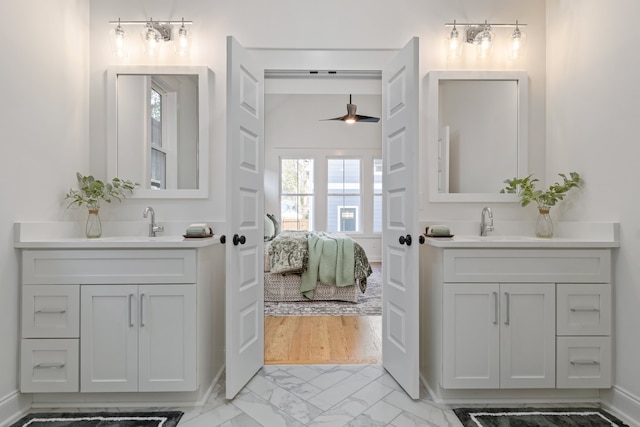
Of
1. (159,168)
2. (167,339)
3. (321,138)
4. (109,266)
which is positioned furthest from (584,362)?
(321,138)

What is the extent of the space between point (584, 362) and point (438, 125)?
64.5 inches

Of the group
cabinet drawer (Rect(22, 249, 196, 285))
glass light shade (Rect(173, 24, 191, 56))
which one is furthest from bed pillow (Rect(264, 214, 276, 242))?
cabinet drawer (Rect(22, 249, 196, 285))

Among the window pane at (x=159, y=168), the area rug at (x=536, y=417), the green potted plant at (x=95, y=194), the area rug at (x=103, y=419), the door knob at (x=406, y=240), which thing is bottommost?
the area rug at (x=103, y=419)

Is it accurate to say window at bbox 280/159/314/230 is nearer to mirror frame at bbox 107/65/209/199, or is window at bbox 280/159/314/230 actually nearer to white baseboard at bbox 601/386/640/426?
mirror frame at bbox 107/65/209/199

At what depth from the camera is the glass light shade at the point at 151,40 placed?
2355 millimetres

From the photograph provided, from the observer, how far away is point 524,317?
1.91m

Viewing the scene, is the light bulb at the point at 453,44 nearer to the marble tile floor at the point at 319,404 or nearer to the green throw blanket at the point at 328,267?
the marble tile floor at the point at 319,404

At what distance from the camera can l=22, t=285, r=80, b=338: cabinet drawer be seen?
1836 millimetres

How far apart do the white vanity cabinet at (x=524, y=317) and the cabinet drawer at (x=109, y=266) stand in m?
1.43

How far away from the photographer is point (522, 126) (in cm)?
243

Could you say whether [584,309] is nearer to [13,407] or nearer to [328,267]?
[328,267]

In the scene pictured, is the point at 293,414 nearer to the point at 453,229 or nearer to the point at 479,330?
the point at 479,330

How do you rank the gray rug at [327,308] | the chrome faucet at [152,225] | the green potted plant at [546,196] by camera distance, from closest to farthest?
the green potted plant at [546,196]
the chrome faucet at [152,225]
the gray rug at [327,308]

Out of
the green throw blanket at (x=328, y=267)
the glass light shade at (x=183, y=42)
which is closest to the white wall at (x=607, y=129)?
the green throw blanket at (x=328, y=267)
